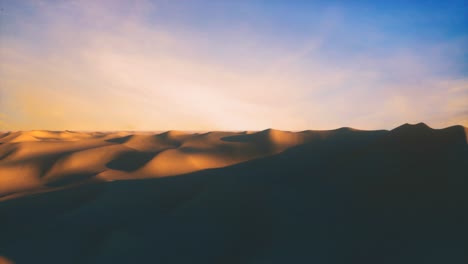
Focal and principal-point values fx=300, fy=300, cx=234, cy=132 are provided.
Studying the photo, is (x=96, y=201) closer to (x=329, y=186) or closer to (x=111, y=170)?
(x=111, y=170)

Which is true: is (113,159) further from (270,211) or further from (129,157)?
(270,211)

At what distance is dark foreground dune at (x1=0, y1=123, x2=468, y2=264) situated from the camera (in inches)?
264

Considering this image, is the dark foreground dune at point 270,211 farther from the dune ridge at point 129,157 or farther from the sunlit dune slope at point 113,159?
the sunlit dune slope at point 113,159

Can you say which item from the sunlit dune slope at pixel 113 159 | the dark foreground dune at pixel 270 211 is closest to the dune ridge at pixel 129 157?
the sunlit dune slope at pixel 113 159

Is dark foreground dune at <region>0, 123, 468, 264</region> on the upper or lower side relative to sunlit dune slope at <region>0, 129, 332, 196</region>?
lower

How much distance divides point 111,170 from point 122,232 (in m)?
8.27

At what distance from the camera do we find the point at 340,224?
7.51 m

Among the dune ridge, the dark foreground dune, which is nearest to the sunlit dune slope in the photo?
the dune ridge

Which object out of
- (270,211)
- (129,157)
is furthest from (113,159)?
(270,211)

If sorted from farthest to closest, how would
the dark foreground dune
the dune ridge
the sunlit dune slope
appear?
1. the sunlit dune slope
2. the dune ridge
3. the dark foreground dune

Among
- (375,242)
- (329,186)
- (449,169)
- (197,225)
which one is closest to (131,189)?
(197,225)

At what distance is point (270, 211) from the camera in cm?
848

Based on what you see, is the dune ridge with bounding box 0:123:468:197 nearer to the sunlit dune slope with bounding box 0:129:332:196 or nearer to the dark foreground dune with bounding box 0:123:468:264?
the sunlit dune slope with bounding box 0:129:332:196

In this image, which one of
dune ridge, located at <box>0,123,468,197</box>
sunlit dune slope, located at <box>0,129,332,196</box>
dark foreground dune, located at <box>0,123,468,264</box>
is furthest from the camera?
sunlit dune slope, located at <box>0,129,332,196</box>
